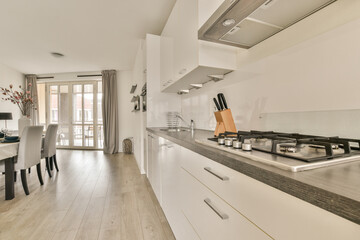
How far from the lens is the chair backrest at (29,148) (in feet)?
Result: 7.66

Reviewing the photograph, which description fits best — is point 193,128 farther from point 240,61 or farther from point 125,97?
point 125,97

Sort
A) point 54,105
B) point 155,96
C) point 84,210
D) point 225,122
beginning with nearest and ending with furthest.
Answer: point 225,122
point 84,210
point 155,96
point 54,105

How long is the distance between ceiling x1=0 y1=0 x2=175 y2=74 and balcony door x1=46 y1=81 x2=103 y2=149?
1.19 metres

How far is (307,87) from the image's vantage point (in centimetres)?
99

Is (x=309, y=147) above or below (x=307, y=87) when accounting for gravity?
below

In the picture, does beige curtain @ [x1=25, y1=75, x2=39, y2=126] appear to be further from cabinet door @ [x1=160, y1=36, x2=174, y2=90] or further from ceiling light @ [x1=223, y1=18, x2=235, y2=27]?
ceiling light @ [x1=223, y1=18, x2=235, y2=27]

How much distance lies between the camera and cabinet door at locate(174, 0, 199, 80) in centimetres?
146

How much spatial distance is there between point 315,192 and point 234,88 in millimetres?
1312

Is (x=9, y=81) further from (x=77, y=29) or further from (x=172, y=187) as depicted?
(x=172, y=187)

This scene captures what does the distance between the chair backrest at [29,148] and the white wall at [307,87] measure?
107 inches

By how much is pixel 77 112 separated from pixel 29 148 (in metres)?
3.78

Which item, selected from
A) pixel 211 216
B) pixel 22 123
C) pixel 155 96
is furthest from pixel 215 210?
pixel 22 123

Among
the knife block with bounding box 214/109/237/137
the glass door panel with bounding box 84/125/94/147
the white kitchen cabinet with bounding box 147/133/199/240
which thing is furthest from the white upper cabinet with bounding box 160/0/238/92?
the glass door panel with bounding box 84/125/94/147

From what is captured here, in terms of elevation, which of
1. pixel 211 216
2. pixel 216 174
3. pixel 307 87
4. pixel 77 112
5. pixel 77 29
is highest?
pixel 77 29
